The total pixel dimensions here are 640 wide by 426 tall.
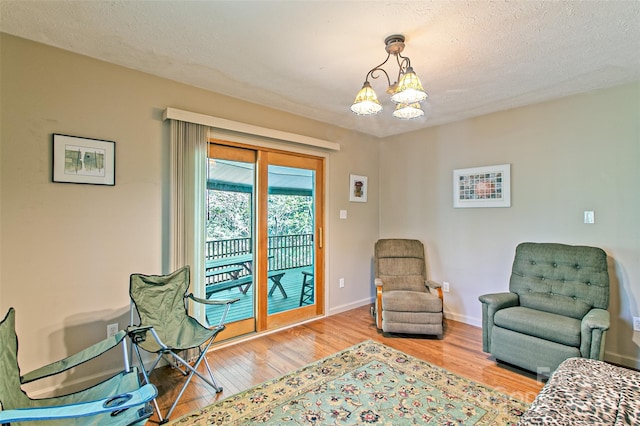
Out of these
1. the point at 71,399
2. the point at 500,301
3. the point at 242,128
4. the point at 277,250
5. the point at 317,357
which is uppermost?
the point at 242,128

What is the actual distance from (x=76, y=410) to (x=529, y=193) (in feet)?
13.1

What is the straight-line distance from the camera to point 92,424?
1489 mm

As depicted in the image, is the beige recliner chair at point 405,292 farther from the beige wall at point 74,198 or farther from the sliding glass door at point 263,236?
the beige wall at point 74,198

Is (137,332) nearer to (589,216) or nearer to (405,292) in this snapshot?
(405,292)

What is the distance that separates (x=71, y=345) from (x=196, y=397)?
1010mm

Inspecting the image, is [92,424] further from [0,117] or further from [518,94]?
[518,94]

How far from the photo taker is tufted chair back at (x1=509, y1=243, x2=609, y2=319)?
264cm

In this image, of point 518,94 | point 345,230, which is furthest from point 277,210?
point 518,94

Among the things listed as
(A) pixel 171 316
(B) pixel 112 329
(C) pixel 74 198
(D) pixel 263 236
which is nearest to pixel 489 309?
(D) pixel 263 236

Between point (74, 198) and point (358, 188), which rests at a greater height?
point (358, 188)

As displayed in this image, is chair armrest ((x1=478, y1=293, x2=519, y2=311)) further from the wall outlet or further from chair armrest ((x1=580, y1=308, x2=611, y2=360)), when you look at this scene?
the wall outlet

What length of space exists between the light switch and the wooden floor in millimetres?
1554

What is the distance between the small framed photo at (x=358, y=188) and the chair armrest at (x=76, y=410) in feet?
11.1

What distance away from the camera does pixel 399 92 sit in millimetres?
1950
